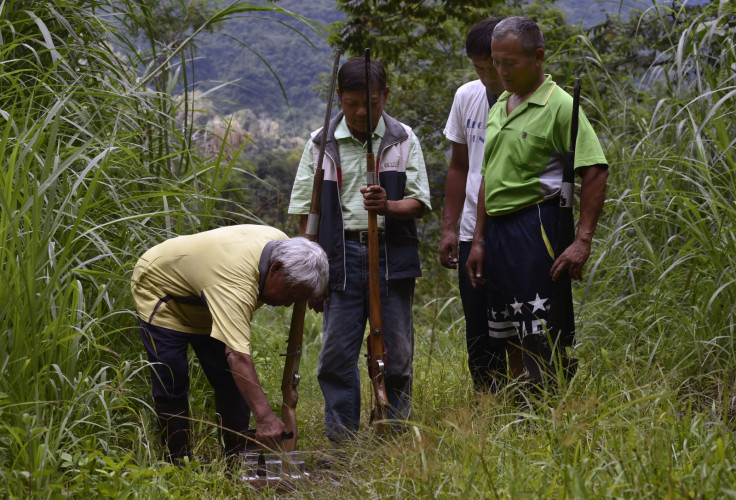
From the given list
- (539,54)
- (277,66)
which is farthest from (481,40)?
(277,66)

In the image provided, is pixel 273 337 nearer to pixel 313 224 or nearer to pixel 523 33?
pixel 313 224

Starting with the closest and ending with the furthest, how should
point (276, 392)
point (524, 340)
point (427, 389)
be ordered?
point (524, 340) < point (427, 389) < point (276, 392)

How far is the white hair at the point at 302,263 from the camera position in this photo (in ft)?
10.1

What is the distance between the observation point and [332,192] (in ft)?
12.0

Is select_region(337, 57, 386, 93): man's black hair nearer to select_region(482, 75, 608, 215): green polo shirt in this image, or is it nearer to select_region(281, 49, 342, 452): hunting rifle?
select_region(281, 49, 342, 452): hunting rifle

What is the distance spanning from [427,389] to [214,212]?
1397mm

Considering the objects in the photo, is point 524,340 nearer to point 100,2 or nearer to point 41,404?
point 41,404

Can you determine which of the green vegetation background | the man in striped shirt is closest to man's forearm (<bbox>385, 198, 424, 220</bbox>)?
the man in striped shirt

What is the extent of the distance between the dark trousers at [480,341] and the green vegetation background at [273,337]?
13cm

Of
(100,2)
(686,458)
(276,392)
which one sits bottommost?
(276,392)

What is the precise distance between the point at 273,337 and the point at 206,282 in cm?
192

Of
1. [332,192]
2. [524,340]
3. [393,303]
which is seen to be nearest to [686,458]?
[524,340]

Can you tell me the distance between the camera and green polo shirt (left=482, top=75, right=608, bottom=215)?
3.22 meters

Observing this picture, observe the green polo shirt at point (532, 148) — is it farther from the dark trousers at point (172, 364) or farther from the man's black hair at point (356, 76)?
the dark trousers at point (172, 364)
